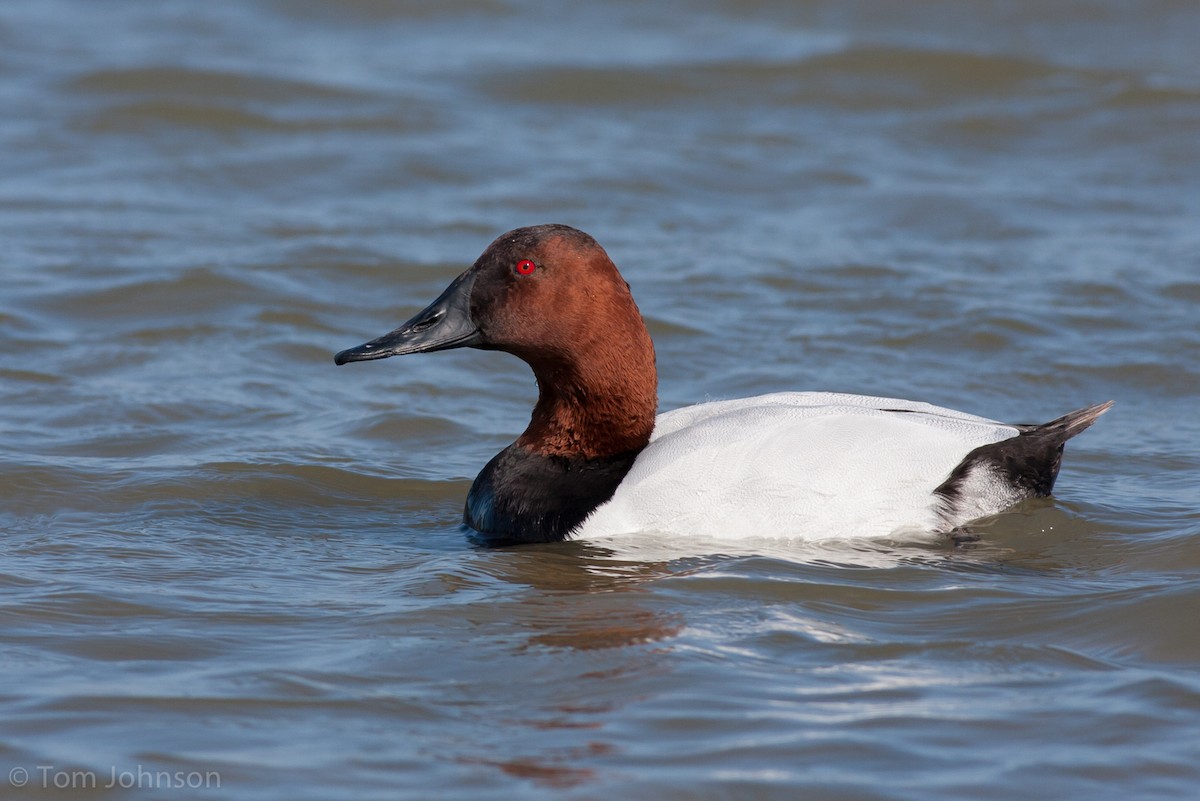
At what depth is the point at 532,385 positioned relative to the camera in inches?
321

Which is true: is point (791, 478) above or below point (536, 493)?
above

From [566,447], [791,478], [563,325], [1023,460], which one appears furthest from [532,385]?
[1023,460]

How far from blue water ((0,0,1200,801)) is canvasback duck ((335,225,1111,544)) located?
0.13 meters

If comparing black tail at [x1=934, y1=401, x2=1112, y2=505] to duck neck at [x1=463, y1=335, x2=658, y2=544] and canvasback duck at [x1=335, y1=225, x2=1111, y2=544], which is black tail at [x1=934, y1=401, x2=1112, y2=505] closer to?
canvasback duck at [x1=335, y1=225, x2=1111, y2=544]

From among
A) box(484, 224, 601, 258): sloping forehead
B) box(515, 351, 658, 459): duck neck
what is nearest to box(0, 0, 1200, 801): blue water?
box(515, 351, 658, 459): duck neck

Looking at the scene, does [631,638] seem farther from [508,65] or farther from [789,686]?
[508,65]

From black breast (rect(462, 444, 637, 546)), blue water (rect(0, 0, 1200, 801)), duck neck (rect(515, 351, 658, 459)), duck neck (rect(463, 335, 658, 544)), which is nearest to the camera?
blue water (rect(0, 0, 1200, 801))

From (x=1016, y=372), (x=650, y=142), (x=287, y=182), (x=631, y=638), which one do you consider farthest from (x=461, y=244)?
(x=631, y=638)

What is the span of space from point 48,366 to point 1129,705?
18.1 ft

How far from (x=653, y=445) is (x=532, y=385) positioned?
8.02 feet

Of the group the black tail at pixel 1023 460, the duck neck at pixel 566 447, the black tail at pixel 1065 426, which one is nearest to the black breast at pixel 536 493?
the duck neck at pixel 566 447

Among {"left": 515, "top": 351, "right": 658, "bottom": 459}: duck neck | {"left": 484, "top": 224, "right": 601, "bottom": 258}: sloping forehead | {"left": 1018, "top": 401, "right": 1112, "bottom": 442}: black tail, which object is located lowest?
{"left": 515, "top": 351, "right": 658, "bottom": 459}: duck neck

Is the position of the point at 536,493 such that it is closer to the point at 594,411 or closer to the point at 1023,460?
the point at 594,411

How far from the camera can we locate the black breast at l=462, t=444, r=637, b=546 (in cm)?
564
